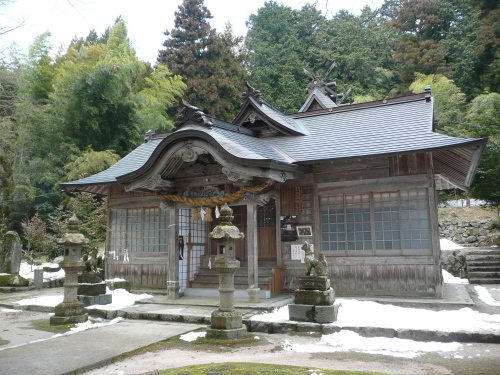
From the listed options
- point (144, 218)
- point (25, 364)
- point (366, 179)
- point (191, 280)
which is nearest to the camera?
point (25, 364)

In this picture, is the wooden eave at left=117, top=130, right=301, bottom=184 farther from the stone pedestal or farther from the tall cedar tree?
the tall cedar tree

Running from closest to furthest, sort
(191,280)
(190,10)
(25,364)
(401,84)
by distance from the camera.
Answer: (25,364), (191,280), (401,84), (190,10)

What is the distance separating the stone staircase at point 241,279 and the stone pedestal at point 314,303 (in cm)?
261

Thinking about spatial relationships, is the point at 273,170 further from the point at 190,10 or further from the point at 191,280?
the point at 190,10

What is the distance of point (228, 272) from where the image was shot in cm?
691

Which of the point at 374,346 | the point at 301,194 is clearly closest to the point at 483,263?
the point at 301,194

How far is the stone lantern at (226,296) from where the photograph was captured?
6581 mm

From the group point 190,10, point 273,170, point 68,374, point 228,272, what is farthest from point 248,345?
point 190,10

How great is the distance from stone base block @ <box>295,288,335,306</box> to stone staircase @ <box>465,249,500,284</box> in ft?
27.1

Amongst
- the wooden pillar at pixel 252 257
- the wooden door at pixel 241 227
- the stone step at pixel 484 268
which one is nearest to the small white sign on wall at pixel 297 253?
the wooden pillar at pixel 252 257

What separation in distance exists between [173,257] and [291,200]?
359cm

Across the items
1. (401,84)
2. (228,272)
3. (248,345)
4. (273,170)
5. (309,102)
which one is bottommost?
(248,345)

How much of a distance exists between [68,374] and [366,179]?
7.69 meters

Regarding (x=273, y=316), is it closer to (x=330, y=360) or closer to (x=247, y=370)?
(x=330, y=360)
